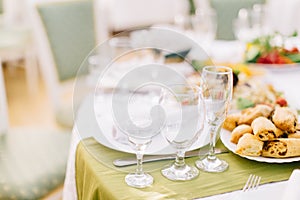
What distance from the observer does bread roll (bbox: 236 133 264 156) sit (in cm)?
100

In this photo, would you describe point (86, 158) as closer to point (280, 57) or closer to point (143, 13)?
point (280, 57)

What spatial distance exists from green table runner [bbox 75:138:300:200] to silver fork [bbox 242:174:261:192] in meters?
0.01

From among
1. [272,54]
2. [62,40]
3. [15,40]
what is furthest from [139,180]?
[15,40]

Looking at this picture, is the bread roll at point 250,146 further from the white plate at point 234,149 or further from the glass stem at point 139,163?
the glass stem at point 139,163

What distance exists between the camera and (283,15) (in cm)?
299

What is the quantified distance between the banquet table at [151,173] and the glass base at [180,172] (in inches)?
0.5

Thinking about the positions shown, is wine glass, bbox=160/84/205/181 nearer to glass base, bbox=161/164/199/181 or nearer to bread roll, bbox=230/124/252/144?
glass base, bbox=161/164/199/181

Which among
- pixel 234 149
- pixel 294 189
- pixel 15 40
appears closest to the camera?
pixel 294 189

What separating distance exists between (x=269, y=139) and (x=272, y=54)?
0.76 meters

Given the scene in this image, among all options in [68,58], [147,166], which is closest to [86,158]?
[147,166]

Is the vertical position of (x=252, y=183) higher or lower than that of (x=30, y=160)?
higher

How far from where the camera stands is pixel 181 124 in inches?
38.2

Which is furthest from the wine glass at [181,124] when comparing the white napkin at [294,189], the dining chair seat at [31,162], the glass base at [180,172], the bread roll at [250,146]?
the dining chair seat at [31,162]

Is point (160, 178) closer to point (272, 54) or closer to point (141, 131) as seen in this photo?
point (141, 131)
